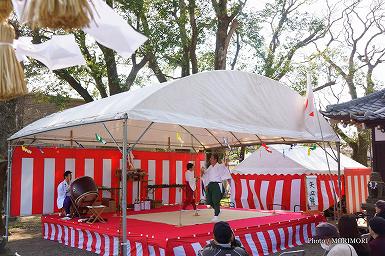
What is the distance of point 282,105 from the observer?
790cm

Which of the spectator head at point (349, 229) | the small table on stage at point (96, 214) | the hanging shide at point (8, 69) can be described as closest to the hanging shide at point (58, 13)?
the hanging shide at point (8, 69)

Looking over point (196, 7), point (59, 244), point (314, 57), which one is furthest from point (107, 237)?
point (314, 57)

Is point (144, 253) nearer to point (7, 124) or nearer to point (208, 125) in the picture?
point (208, 125)

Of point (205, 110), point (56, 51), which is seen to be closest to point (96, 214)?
point (205, 110)

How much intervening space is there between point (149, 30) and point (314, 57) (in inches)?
358

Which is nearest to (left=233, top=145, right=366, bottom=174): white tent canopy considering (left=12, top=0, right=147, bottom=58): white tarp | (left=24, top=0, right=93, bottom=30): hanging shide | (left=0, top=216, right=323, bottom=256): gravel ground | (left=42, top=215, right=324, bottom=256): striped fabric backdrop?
(left=42, top=215, right=324, bottom=256): striped fabric backdrop

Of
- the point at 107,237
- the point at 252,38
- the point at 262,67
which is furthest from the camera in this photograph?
the point at 262,67

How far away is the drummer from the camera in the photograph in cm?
848

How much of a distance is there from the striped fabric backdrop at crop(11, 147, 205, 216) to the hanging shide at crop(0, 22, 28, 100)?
7.21m

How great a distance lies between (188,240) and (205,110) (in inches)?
80.3

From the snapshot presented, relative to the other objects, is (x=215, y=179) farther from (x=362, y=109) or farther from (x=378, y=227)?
(x=378, y=227)

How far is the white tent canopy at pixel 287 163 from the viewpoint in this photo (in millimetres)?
11032

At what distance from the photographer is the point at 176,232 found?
6.18 metres

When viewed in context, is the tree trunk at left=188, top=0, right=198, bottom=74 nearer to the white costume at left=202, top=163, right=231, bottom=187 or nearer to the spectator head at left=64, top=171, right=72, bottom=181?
the white costume at left=202, top=163, right=231, bottom=187
